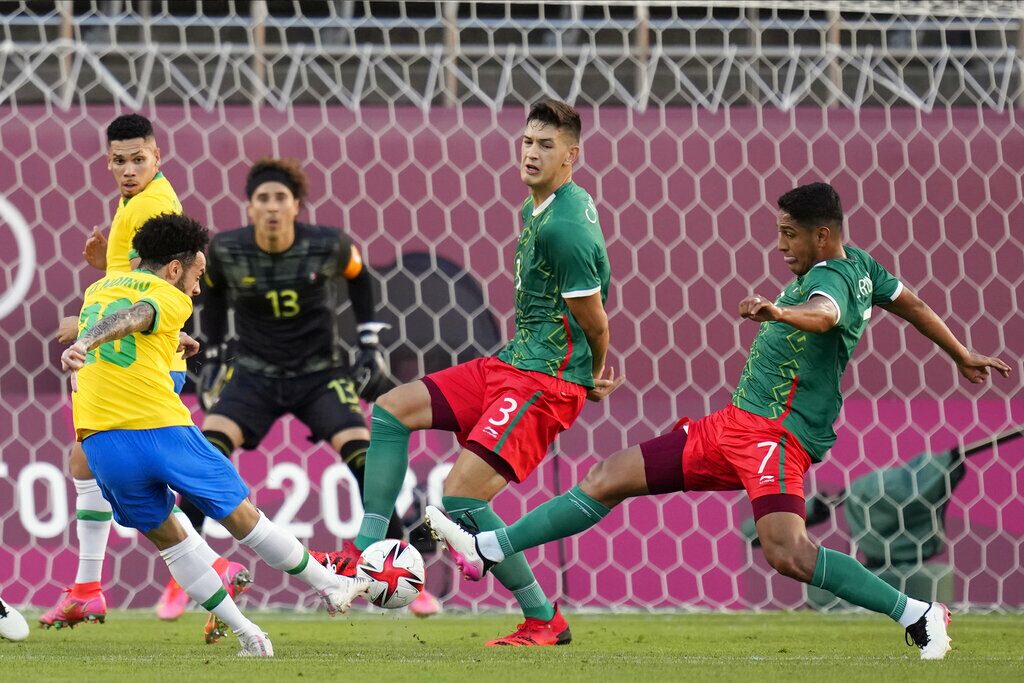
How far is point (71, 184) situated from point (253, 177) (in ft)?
3.47

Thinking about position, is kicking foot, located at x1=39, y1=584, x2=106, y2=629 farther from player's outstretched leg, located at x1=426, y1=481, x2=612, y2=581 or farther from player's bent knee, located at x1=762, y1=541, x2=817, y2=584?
player's bent knee, located at x1=762, y1=541, x2=817, y2=584

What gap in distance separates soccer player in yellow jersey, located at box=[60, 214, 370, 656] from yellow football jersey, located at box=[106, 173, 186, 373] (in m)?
0.65

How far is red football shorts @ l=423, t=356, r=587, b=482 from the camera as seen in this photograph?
175 inches

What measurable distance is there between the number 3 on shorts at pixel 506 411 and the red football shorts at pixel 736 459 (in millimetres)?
428

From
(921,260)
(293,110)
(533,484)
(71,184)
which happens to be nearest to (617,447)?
(533,484)

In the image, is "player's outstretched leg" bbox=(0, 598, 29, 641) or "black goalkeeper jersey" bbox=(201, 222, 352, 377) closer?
"player's outstretched leg" bbox=(0, 598, 29, 641)

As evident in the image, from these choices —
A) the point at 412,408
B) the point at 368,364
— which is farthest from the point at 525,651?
the point at 368,364

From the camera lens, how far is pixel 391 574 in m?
4.37

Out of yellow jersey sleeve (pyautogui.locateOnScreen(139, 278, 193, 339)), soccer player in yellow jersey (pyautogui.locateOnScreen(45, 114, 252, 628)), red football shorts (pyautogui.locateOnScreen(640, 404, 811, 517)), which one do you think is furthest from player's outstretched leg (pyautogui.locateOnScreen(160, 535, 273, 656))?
red football shorts (pyautogui.locateOnScreen(640, 404, 811, 517))

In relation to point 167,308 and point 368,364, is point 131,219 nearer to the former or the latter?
point 167,308

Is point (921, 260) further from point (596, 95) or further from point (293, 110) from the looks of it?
point (293, 110)

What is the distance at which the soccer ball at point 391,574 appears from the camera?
4.36 meters

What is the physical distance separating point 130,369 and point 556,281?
4.37 feet

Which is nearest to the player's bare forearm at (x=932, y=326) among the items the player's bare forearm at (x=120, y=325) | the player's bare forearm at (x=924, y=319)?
the player's bare forearm at (x=924, y=319)
